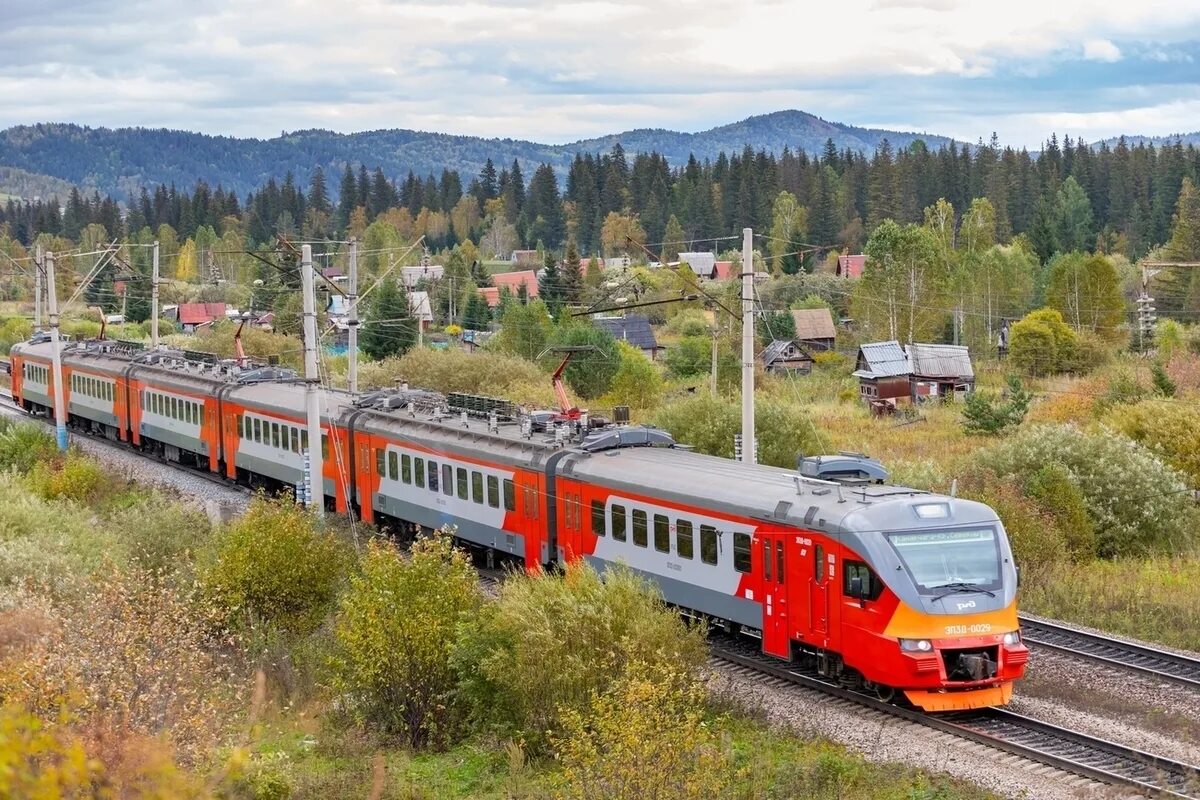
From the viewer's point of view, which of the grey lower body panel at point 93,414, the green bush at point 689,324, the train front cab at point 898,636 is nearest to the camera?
the train front cab at point 898,636

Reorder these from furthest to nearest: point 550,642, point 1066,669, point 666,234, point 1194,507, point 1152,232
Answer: point 666,234 < point 1152,232 < point 1194,507 < point 1066,669 < point 550,642

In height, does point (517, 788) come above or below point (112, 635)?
below

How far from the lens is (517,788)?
50.9 feet

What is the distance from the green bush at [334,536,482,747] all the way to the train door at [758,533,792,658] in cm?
386

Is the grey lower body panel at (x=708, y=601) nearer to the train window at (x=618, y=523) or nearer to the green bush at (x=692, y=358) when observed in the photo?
the train window at (x=618, y=523)

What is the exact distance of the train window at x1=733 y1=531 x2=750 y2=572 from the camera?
62.4ft

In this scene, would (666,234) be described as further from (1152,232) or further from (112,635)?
(112,635)

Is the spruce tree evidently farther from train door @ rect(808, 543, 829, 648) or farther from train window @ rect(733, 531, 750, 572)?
train door @ rect(808, 543, 829, 648)

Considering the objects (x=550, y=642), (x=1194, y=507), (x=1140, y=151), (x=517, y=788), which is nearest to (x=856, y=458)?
(x=550, y=642)

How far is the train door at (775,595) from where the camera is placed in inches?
724

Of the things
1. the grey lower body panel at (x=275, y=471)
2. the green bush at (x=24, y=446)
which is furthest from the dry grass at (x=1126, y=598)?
the green bush at (x=24, y=446)

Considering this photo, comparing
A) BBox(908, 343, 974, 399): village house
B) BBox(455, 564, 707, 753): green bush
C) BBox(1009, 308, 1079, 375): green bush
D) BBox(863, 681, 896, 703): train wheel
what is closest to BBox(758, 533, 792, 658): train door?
BBox(863, 681, 896, 703): train wheel

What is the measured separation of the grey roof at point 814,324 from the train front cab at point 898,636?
6587 cm

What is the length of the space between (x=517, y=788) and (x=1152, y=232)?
119 meters
